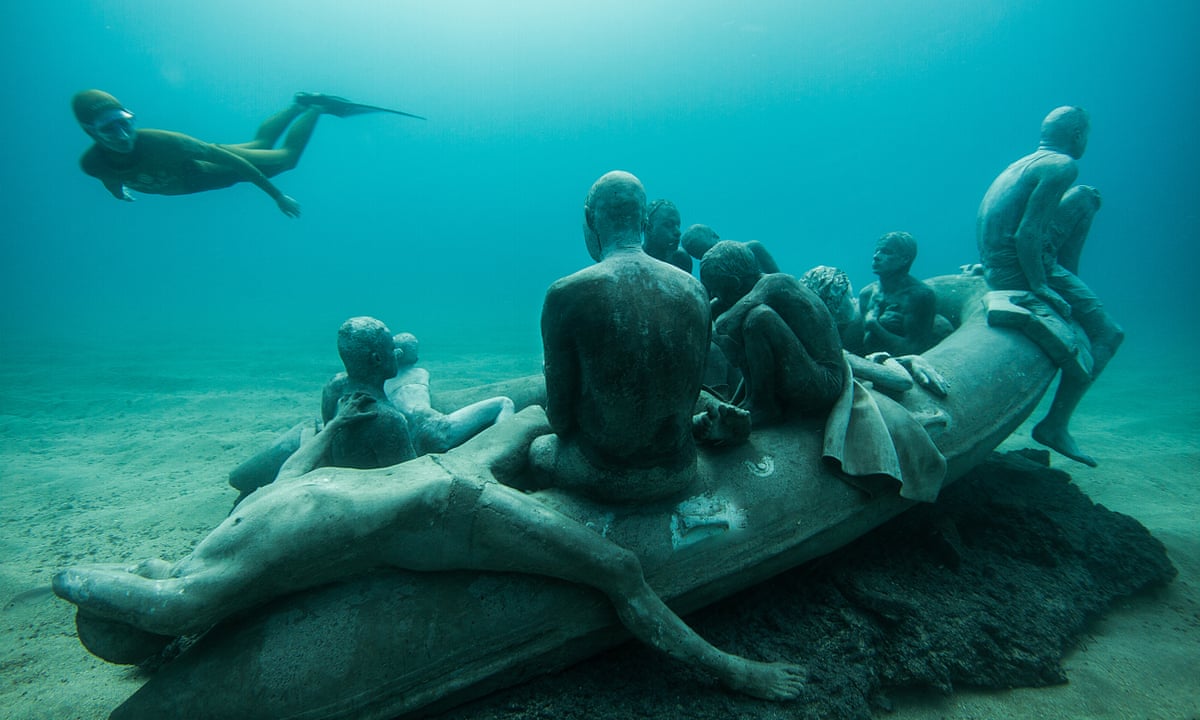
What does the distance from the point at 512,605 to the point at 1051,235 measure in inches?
251

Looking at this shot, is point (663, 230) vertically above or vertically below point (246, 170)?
below

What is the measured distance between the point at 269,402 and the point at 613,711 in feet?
38.9

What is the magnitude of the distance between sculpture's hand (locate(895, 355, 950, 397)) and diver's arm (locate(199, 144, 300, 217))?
878 centimetres

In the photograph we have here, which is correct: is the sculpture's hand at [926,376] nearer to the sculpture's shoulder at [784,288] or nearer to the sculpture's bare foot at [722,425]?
the sculpture's shoulder at [784,288]

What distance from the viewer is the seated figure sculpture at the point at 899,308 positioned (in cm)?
543

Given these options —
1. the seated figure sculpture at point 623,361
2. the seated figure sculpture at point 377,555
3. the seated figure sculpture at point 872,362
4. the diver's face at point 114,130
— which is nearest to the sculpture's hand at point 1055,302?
the seated figure sculpture at point 872,362

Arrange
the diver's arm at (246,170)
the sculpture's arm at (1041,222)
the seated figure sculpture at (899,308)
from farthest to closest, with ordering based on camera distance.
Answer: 1. the diver's arm at (246,170)
2. the seated figure sculpture at (899,308)
3. the sculpture's arm at (1041,222)

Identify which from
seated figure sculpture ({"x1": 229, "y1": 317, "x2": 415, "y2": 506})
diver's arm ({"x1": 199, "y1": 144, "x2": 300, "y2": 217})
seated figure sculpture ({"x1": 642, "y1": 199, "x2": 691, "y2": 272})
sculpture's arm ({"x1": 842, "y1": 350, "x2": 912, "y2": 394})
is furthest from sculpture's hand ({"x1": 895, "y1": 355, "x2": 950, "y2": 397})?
diver's arm ({"x1": 199, "y1": 144, "x2": 300, "y2": 217})

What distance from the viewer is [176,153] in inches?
300

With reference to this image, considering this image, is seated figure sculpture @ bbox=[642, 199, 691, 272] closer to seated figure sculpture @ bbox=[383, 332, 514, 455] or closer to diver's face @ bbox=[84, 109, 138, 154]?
seated figure sculpture @ bbox=[383, 332, 514, 455]

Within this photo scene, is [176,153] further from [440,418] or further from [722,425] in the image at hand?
[722,425]

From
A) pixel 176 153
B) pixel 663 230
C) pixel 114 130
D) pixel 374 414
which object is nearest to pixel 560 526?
pixel 374 414

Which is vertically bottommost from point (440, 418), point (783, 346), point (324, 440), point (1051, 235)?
point (440, 418)

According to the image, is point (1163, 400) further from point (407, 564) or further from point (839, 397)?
point (407, 564)
